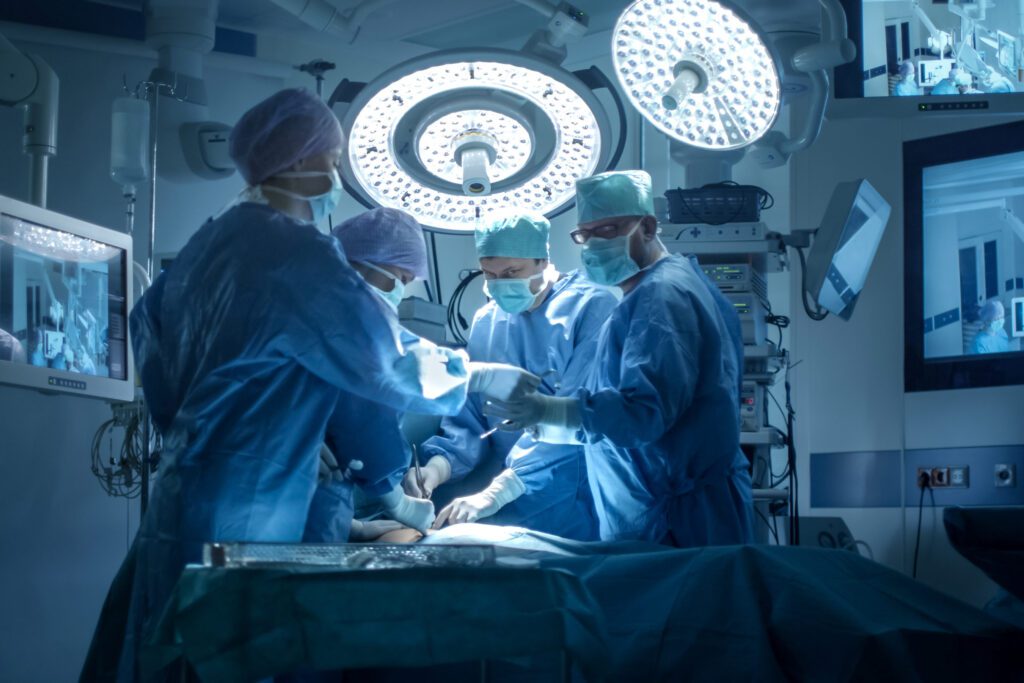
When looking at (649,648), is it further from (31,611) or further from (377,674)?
(31,611)

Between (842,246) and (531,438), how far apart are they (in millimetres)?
1001

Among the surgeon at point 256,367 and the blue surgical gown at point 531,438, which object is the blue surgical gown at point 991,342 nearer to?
the blue surgical gown at point 531,438

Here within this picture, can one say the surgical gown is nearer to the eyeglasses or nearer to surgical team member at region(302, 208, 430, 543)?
surgical team member at region(302, 208, 430, 543)

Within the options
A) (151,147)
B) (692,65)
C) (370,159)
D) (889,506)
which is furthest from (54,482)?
(889,506)

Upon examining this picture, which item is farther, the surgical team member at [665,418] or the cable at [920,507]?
the cable at [920,507]

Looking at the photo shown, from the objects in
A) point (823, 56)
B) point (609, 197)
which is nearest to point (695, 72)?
point (609, 197)

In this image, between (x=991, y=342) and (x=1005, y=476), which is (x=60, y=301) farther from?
(x=1005, y=476)

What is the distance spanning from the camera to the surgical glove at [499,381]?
2.18 m

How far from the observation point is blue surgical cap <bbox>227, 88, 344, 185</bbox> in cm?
187

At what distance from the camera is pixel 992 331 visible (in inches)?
133

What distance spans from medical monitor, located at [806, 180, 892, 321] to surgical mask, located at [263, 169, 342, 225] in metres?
1.42

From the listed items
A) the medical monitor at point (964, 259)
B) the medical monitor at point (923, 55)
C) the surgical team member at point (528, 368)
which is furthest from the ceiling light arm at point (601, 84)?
the medical monitor at point (964, 259)

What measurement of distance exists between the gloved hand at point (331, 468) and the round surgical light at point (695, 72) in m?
0.84

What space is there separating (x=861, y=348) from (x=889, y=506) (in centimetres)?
55
